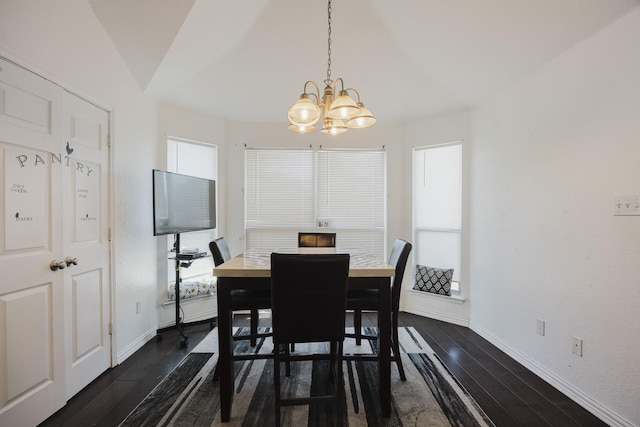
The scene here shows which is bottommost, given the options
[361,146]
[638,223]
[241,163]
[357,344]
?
[357,344]

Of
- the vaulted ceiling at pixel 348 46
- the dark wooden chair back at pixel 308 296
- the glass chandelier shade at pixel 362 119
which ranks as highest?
the vaulted ceiling at pixel 348 46

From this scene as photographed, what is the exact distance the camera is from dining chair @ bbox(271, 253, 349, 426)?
4.90 ft

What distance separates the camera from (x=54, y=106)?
177 centimetres

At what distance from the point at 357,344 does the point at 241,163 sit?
252 cm

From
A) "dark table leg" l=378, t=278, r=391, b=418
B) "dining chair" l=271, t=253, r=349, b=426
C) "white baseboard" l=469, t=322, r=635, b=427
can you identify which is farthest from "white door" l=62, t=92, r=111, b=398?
"white baseboard" l=469, t=322, r=635, b=427

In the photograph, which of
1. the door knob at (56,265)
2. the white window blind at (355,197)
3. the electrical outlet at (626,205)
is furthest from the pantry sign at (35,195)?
the electrical outlet at (626,205)

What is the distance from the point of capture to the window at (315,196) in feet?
12.2

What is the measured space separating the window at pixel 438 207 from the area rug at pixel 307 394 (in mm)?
1315

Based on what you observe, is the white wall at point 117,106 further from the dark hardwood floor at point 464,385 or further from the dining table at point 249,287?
the dining table at point 249,287

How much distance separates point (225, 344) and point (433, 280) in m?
2.59

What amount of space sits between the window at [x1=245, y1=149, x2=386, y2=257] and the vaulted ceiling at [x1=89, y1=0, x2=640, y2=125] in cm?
68

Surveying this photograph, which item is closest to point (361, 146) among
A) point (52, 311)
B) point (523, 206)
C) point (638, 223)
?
point (523, 206)

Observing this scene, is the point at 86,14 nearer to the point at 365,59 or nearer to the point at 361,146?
the point at 365,59

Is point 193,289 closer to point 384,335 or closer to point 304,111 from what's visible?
point 384,335
